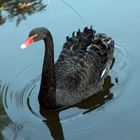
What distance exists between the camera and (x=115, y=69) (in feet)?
18.8

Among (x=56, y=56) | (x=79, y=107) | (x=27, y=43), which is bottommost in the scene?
(x=79, y=107)

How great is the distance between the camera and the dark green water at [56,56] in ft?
15.7

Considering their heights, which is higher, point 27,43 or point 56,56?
point 27,43

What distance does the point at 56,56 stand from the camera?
604cm

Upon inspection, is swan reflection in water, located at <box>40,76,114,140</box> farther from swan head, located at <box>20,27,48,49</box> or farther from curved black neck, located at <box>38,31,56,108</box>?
swan head, located at <box>20,27,48,49</box>

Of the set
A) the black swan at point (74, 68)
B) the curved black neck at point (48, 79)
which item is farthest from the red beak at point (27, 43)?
the curved black neck at point (48, 79)

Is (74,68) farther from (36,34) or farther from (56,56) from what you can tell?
(56,56)

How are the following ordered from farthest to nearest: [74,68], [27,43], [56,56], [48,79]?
[56,56] < [74,68] < [48,79] < [27,43]

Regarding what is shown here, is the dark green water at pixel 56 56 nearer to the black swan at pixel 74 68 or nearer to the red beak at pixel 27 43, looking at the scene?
the black swan at pixel 74 68

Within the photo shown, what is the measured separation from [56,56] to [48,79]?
3.45 ft

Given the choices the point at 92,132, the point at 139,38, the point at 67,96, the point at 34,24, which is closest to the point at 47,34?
the point at 67,96

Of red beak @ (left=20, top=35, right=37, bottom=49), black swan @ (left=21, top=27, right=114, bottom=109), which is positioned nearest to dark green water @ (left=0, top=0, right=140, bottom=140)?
black swan @ (left=21, top=27, right=114, bottom=109)

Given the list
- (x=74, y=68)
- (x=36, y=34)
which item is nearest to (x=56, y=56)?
(x=74, y=68)

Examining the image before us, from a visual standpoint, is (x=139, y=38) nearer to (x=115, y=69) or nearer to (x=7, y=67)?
(x=115, y=69)
